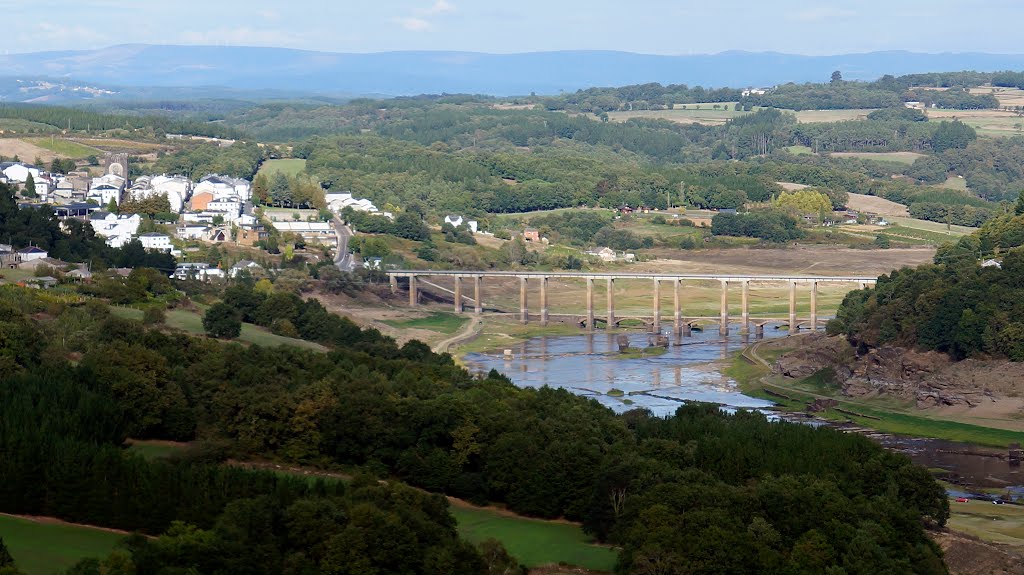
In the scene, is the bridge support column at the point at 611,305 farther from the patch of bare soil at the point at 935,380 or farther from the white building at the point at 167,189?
the white building at the point at 167,189

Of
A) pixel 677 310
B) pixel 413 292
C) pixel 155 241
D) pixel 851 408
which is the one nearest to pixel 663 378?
pixel 851 408

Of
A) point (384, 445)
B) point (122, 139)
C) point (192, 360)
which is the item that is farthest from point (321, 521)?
point (122, 139)

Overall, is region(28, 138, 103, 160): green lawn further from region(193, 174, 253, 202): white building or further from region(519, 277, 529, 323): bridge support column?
region(519, 277, 529, 323): bridge support column

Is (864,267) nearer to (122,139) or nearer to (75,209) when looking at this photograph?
(75,209)

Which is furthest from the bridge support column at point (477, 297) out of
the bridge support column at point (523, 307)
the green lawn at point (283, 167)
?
the green lawn at point (283, 167)

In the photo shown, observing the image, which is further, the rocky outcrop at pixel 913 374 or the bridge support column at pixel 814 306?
the bridge support column at pixel 814 306

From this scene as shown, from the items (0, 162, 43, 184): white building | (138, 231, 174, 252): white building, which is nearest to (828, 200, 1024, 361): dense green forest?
(138, 231, 174, 252): white building

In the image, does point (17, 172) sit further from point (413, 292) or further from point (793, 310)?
point (793, 310)
